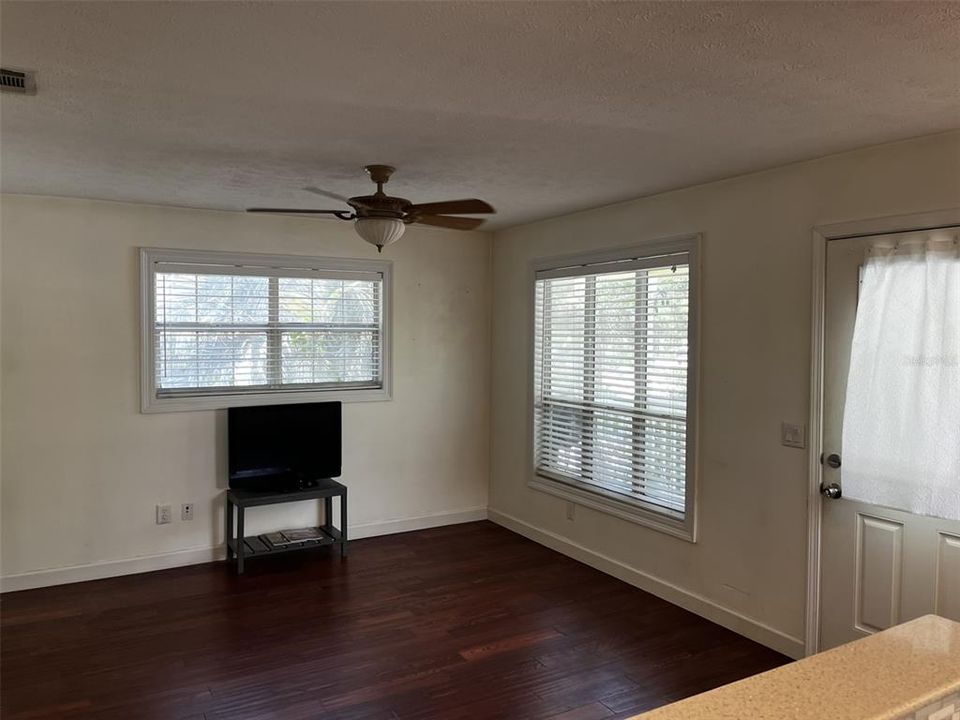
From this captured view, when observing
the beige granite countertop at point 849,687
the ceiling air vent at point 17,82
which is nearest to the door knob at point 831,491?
the beige granite countertop at point 849,687

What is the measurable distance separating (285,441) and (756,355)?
10.4 feet

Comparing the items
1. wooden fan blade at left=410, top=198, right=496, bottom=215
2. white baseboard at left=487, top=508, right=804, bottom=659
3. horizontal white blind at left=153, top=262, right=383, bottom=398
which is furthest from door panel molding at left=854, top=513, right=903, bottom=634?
horizontal white blind at left=153, top=262, right=383, bottom=398

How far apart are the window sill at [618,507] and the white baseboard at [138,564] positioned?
3.87ft

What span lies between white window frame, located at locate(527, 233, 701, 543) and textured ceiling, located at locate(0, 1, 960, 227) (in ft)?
1.87

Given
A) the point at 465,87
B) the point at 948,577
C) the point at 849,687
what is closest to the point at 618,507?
the point at 948,577

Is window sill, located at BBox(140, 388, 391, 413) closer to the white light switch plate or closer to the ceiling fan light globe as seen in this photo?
the ceiling fan light globe

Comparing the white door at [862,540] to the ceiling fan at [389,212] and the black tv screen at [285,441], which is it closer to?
the ceiling fan at [389,212]

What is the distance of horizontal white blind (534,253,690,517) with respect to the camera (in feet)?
13.5

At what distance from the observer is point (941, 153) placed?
283 cm

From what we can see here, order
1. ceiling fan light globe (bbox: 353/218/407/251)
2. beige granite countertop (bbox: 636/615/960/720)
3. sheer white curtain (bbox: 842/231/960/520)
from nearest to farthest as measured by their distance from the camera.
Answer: beige granite countertop (bbox: 636/615/960/720) → sheer white curtain (bbox: 842/231/960/520) → ceiling fan light globe (bbox: 353/218/407/251)

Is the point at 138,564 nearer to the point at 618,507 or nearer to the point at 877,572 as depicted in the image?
the point at 618,507

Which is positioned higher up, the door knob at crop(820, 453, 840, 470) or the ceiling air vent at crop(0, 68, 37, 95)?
the ceiling air vent at crop(0, 68, 37, 95)

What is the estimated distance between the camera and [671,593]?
4.12 metres

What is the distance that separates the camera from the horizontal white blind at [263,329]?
470 centimetres
